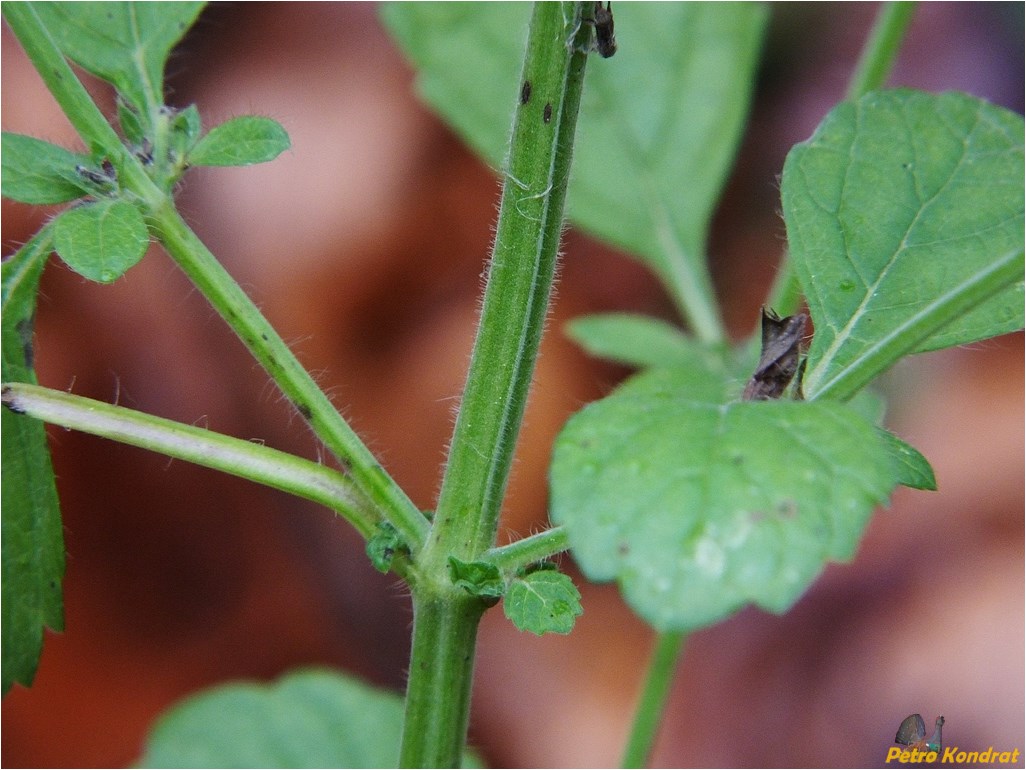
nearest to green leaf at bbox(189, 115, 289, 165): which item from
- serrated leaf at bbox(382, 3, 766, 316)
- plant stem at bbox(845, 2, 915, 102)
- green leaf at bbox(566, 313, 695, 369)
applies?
green leaf at bbox(566, 313, 695, 369)

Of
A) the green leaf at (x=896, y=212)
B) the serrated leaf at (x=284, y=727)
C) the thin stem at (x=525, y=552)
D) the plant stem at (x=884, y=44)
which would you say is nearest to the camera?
the thin stem at (x=525, y=552)

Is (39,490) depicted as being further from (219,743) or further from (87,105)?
(219,743)

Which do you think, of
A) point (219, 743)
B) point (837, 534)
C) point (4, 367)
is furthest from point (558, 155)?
point (219, 743)

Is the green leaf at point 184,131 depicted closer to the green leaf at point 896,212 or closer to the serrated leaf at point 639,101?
the green leaf at point 896,212

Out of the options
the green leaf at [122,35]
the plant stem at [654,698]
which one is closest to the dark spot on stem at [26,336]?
the green leaf at [122,35]

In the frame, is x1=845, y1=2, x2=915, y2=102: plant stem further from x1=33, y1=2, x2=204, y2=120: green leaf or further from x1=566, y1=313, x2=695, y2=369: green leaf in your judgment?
x1=33, y1=2, x2=204, y2=120: green leaf

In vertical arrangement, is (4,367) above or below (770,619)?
below

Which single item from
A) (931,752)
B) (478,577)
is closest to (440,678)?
(478,577)
